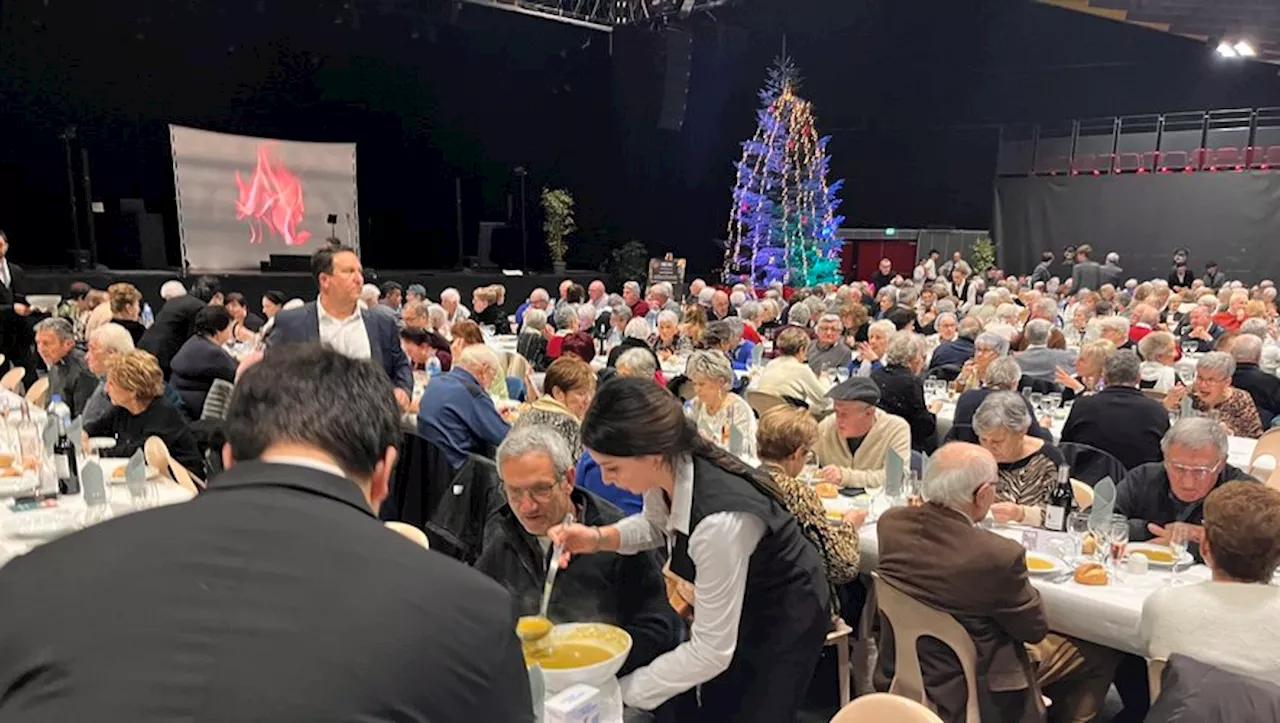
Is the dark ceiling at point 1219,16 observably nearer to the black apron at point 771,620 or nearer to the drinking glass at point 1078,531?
the drinking glass at point 1078,531

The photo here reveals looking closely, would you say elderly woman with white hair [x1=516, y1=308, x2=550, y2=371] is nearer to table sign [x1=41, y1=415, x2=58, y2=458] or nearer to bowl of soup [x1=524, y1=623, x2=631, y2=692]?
table sign [x1=41, y1=415, x2=58, y2=458]

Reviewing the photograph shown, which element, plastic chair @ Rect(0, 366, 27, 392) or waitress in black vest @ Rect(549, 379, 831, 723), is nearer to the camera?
waitress in black vest @ Rect(549, 379, 831, 723)

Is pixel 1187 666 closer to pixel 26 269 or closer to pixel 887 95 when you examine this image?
pixel 26 269

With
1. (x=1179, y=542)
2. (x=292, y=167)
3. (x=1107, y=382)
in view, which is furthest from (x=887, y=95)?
(x=1179, y=542)

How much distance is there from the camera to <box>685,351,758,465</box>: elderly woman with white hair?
15.4ft

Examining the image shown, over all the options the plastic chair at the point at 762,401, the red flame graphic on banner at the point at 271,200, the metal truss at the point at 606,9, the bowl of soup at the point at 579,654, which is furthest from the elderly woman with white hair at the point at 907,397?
the red flame graphic on banner at the point at 271,200

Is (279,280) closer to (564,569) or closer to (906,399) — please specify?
(906,399)

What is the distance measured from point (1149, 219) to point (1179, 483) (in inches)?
640

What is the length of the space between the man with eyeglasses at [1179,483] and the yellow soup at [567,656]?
7.65 ft

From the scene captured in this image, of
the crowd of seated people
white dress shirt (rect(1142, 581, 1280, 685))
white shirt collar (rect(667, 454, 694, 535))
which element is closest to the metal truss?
the crowd of seated people

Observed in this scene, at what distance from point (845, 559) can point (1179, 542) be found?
1321 millimetres

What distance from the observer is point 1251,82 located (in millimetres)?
16625

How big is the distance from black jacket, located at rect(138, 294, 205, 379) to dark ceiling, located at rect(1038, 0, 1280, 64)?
38.3ft

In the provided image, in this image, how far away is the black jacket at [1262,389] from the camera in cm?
563
